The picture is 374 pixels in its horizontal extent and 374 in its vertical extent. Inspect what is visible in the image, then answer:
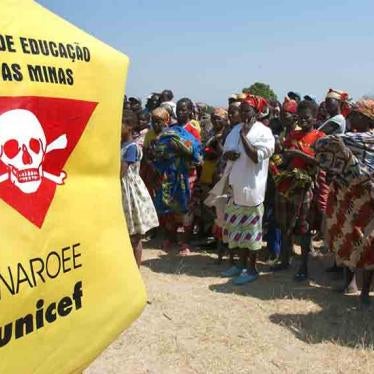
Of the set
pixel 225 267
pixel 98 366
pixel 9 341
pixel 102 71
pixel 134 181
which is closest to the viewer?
pixel 9 341

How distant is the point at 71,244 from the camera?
4.02 feet

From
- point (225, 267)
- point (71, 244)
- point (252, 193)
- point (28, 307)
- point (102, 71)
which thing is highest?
point (102, 71)

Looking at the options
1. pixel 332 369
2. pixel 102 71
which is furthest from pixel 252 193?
pixel 102 71

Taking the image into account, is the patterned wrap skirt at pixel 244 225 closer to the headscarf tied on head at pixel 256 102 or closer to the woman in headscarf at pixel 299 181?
the woman in headscarf at pixel 299 181

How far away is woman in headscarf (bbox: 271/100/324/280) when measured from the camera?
16.0 ft

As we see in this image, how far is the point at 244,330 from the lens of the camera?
3896 millimetres

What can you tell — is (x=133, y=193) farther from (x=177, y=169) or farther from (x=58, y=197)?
(x=58, y=197)

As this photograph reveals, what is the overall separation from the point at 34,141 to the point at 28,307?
0.34 metres

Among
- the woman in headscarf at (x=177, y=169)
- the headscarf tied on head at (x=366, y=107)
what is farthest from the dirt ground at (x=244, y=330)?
the headscarf tied on head at (x=366, y=107)

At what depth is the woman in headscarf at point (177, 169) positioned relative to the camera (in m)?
6.00

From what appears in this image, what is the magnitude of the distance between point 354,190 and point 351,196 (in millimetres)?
59

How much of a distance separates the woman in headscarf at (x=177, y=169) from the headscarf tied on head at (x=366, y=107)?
7.40 feet

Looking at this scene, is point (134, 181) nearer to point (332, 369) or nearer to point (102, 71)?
point (332, 369)

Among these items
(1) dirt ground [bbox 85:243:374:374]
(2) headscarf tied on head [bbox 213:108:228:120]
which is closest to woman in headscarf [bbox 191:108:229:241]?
(2) headscarf tied on head [bbox 213:108:228:120]
